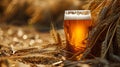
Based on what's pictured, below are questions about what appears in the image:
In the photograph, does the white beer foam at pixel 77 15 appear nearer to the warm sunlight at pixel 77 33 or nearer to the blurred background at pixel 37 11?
the warm sunlight at pixel 77 33

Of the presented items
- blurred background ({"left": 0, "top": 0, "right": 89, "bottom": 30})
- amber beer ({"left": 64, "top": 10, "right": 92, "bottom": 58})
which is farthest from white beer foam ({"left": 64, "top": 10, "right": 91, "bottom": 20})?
blurred background ({"left": 0, "top": 0, "right": 89, "bottom": 30})

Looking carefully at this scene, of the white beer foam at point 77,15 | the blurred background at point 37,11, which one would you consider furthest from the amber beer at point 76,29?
the blurred background at point 37,11

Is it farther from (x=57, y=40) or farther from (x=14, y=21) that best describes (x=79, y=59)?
(x=14, y=21)

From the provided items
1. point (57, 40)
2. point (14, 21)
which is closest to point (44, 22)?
point (14, 21)

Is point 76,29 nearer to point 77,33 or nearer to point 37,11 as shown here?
point 77,33

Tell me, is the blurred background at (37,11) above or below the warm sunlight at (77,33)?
below
